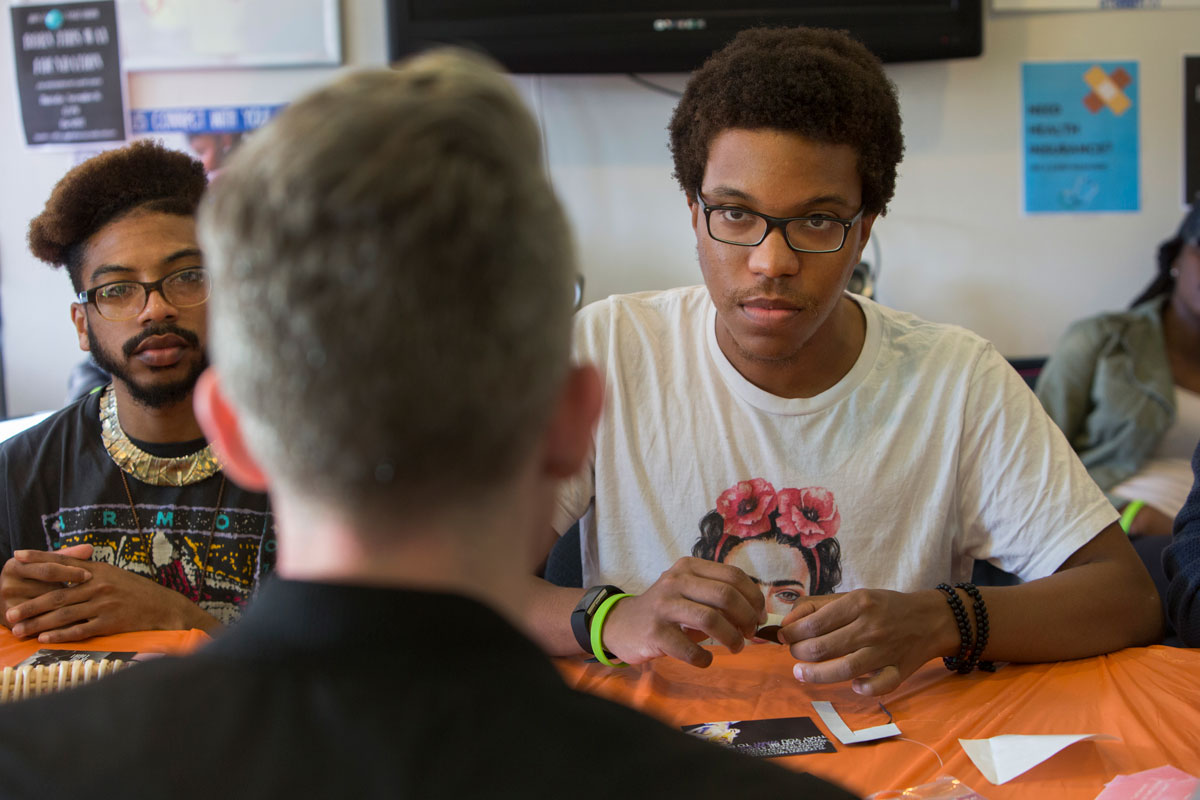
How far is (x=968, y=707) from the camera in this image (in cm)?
107

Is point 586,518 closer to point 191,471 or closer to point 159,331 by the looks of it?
point 191,471

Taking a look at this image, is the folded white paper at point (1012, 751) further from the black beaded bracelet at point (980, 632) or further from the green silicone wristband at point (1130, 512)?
the green silicone wristband at point (1130, 512)

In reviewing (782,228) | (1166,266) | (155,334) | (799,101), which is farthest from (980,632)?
(1166,266)

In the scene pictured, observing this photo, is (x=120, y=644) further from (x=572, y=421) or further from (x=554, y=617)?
(x=572, y=421)

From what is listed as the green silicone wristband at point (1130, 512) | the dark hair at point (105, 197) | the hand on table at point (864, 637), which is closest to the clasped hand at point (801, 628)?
the hand on table at point (864, 637)

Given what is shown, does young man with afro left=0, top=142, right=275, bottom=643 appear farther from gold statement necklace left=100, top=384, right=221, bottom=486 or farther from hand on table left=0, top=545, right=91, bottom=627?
hand on table left=0, top=545, right=91, bottom=627

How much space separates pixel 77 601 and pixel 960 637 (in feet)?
3.72

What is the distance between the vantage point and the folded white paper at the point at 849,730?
3.22 feet

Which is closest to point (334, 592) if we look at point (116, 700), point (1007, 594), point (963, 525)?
point (116, 700)

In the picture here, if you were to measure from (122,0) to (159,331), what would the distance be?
1709 millimetres

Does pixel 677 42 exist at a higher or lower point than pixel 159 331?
higher

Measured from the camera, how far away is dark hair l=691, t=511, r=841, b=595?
1.42 meters

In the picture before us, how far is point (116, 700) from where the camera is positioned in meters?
0.45

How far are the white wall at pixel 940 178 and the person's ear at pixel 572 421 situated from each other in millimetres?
2288
